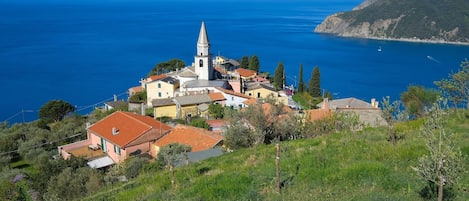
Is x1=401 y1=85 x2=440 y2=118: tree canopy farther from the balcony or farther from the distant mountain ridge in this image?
the distant mountain ridge

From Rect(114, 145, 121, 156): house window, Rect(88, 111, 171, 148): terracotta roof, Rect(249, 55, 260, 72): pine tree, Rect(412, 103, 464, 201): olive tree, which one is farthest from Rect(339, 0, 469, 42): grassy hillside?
Rect(412, 103, 464, 201): olive tree

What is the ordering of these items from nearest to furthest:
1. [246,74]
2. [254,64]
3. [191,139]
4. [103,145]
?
1. [191,139]
2. [103,145]
3. [246,74]
4. [254,64]

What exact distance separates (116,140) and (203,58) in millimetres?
15327

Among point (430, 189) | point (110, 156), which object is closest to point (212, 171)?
point (430, 189)

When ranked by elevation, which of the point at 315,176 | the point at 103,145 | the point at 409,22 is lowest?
the point at 103,145

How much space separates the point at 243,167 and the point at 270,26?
116 meters

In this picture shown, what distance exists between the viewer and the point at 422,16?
11838cm

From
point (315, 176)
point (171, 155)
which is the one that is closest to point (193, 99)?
point (171, 155)

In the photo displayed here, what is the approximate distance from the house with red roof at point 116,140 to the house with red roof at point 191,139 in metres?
0.69

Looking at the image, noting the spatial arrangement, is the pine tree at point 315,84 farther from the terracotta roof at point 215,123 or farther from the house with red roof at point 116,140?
the house with red roof at point 116,140

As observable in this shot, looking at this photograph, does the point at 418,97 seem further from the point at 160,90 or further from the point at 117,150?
the point at 160,90

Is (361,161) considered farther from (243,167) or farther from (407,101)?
(407,101)

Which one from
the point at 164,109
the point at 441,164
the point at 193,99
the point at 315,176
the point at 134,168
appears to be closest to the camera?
the point at 441,164

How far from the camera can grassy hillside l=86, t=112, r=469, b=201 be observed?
5.25m
